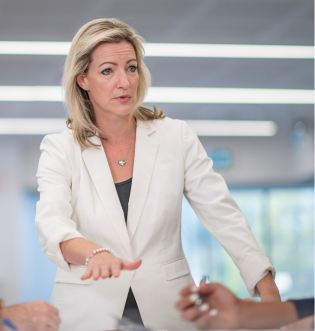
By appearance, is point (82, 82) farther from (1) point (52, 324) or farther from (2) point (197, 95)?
(2) point (197, 95)

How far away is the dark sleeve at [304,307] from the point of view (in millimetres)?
948

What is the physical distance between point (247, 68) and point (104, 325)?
4.54 meters

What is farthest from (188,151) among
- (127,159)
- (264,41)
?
(264,41)

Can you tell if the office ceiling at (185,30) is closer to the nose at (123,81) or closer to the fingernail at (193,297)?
the nose at (123,81)

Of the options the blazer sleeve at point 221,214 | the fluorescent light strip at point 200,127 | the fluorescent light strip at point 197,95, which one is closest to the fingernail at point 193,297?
the blazer sleeve at point 221,214

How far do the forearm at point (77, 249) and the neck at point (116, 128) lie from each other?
2.20 feet

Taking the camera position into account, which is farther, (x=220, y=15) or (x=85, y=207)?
(x=220, y=15)

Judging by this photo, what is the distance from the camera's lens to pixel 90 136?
1.69m

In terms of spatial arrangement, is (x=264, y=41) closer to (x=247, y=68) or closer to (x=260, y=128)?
(x=247, y=68)

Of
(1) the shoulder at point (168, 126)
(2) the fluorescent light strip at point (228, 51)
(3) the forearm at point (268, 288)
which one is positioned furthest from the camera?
(2) the fluorescent light strip at point (228, 51)

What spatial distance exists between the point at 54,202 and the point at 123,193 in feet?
1.01

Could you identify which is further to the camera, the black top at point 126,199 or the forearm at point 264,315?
the black top at point 126,199

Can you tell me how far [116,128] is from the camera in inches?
68.4

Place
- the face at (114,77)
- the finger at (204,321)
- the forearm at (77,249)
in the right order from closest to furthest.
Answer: the finger at (204,321)
the forearm at (77,249)
the face at (114,77)
